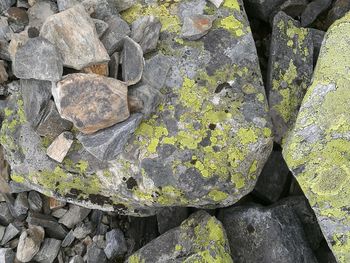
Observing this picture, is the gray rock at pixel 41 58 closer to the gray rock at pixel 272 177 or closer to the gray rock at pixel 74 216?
the gray rock at pixel 74 216

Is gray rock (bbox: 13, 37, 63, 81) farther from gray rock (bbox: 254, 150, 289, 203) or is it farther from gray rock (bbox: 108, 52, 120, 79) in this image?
gray rock (bbox: 254, 150, 289, 203)

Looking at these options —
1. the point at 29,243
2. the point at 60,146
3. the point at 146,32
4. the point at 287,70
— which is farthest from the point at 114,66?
the point at 29,243

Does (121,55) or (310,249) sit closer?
(121,55)

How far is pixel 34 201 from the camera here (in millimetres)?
6219

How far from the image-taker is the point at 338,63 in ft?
16.3

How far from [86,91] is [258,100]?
1.73m

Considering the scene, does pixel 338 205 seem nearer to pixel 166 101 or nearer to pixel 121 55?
pixel 166 101

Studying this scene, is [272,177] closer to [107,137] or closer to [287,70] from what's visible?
[287,70]

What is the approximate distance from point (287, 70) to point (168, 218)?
214cm

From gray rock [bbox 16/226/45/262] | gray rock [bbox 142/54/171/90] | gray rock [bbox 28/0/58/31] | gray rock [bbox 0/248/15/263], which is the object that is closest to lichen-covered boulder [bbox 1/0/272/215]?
gray rock [bbox 142/54/171/90]

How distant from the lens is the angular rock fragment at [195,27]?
5172 millimetres

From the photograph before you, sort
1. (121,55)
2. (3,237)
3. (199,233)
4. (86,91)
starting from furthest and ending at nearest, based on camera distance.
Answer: (3,237) < (199,233) < (121,55) < (86,91)

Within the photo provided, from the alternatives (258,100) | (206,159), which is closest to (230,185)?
(206,159)

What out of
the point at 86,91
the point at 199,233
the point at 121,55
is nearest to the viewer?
the point at 86,91
